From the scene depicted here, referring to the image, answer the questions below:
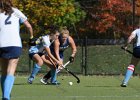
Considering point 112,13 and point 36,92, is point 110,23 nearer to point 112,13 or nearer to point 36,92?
point 112,13

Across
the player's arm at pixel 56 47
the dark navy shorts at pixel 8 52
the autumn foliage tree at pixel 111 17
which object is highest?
the dark navy shorts at pixel 8 52

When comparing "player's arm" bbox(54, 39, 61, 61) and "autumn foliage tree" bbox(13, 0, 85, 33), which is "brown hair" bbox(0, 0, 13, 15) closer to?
"player's arm" bbox(54, 39, 61, 61)

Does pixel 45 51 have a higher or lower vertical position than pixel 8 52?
lower

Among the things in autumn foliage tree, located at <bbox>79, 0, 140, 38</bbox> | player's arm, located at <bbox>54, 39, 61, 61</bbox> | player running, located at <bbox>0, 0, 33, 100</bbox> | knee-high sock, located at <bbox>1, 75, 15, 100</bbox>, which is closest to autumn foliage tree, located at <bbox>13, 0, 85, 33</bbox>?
autumn foliage tree, located at <bbox>79, 0, 140, 38</bbox>

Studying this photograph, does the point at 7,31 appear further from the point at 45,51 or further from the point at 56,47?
the point at 45,51

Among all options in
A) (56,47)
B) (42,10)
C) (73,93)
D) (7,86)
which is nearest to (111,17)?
(42,10)

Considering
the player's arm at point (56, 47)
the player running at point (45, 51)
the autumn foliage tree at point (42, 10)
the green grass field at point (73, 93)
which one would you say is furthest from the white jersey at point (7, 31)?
the autumn foliage tree at point (42, 10)

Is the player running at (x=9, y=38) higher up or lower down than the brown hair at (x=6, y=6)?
lower down

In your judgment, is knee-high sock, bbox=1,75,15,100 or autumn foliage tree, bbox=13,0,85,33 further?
autumn foliage tree, bbox=13,0,85,33

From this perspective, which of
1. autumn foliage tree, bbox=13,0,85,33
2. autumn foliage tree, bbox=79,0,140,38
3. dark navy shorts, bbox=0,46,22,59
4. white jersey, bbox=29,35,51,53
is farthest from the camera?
autumn foliage tree, bbox=79,0,140,38

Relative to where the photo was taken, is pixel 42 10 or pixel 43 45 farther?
pixel 42 10

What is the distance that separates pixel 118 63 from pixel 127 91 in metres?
11.1

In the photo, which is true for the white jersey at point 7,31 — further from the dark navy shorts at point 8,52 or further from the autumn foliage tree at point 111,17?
the autumn foliage tree at point 111,17

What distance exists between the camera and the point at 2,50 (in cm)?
946
